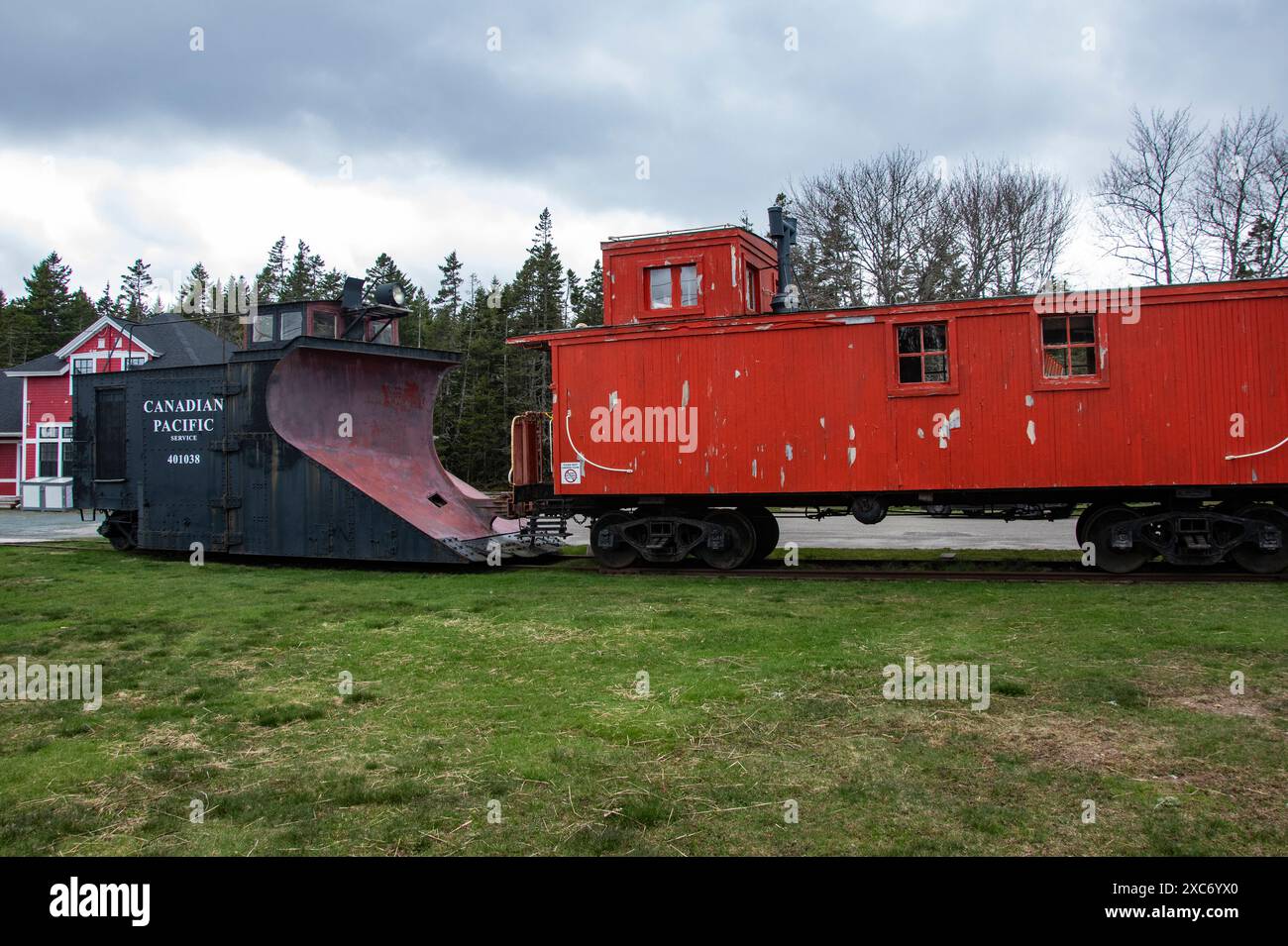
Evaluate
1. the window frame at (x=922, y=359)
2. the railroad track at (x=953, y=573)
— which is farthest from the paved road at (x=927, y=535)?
the window frame at (x=922, y=359)

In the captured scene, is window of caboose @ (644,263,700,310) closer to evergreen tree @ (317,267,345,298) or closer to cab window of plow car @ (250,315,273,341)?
cab window of plow car @ (250,315,273,341)

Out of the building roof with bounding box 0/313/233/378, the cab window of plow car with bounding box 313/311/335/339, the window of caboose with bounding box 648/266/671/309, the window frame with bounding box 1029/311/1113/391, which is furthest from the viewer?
the building roof with bounding box 0/313/233/378

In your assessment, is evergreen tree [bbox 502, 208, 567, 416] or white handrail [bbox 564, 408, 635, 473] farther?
evergreen tree [bbox 502, 208, 567, 416]

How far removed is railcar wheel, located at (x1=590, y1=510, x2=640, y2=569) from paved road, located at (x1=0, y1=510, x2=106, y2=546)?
11.5 meters

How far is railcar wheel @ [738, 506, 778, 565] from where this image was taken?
1305 centimetres

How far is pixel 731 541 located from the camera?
1278cm

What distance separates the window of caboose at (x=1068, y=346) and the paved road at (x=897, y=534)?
3623 millimetres

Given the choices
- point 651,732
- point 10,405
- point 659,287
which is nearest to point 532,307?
point 10,405

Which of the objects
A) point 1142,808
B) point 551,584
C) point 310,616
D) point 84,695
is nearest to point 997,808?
point 1142,808

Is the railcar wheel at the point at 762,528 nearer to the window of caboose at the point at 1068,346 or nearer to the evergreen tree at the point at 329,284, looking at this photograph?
the window of caboose at the point at 1068,346

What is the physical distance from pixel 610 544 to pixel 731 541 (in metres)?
1.73

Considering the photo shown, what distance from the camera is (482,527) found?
45.9 feet

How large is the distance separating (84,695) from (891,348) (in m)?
9.47

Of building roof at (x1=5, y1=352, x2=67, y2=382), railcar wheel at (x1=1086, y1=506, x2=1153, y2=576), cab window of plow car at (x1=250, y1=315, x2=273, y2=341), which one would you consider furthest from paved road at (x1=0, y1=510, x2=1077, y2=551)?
building roof at (x1=5, y1=352, x2=67, y2=382)
